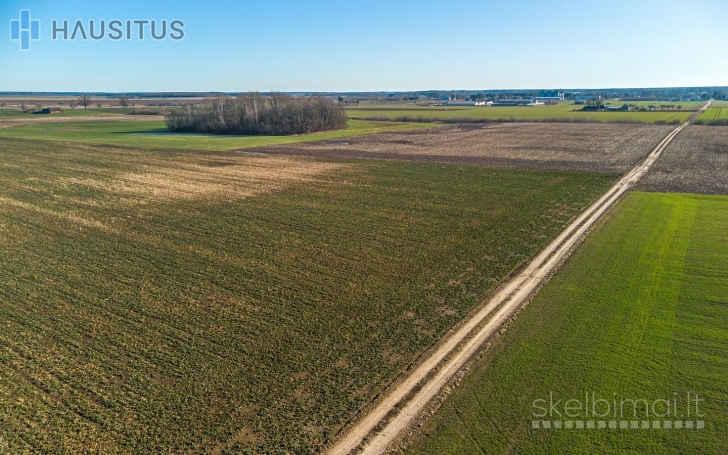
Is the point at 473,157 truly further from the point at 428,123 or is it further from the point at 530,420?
the point at 428,123

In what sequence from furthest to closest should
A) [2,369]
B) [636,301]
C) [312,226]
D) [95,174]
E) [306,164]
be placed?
[306,164] < [95,174] < [312,226] < [636,301] < [2,369]

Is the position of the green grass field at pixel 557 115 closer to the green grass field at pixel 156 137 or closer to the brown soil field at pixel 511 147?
the brown soil field at pixel 511 147

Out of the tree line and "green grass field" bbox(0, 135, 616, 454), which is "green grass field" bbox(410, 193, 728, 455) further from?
the tree line

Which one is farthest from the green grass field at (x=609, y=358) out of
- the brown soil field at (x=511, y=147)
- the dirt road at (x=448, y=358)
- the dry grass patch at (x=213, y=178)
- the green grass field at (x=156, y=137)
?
the green grass field at (x=156, y=137)

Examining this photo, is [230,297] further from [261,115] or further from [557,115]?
[557,115]

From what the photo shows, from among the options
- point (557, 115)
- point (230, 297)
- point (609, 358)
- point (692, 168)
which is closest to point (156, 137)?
point (230, 297)

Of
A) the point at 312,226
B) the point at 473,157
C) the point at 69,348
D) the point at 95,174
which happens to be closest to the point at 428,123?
the point at 473,157
